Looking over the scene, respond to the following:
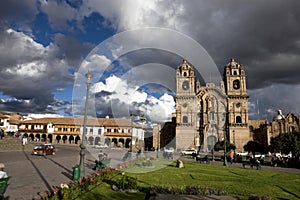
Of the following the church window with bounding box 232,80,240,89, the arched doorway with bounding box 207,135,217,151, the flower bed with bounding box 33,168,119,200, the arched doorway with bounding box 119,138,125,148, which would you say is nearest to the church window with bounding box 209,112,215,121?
the arched doorway with bounding box 207,135,217,151

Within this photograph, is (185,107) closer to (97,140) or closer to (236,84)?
(236,84)

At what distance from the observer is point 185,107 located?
5884cm

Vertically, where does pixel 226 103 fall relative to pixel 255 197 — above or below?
above

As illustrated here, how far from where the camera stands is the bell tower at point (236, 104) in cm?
5334

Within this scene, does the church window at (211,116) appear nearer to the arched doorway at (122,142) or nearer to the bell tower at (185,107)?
the bell tower at (185,107)

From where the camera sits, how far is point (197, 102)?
192ft

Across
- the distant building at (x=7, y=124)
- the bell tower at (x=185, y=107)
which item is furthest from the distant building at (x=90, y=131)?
the bell tower at (x=185, y=107)

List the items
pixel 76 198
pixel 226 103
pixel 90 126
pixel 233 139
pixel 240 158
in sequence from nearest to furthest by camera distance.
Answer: pixel 76 198 → pixel 240 158 → pixel 233 139 → pixel 226 103 → pixel 90 126

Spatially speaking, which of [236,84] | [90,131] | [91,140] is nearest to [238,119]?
[236,84]

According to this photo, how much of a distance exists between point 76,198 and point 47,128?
59431 millimetres

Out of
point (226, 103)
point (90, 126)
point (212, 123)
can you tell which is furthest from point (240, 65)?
point (90, 126)

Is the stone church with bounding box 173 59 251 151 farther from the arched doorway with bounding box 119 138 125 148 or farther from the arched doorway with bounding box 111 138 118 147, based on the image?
the arched doorway with bounding box 111 138 118 147

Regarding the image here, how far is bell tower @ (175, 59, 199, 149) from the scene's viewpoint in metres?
56.1

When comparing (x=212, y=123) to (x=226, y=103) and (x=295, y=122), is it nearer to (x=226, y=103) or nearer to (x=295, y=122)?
(x=226, y=103)
